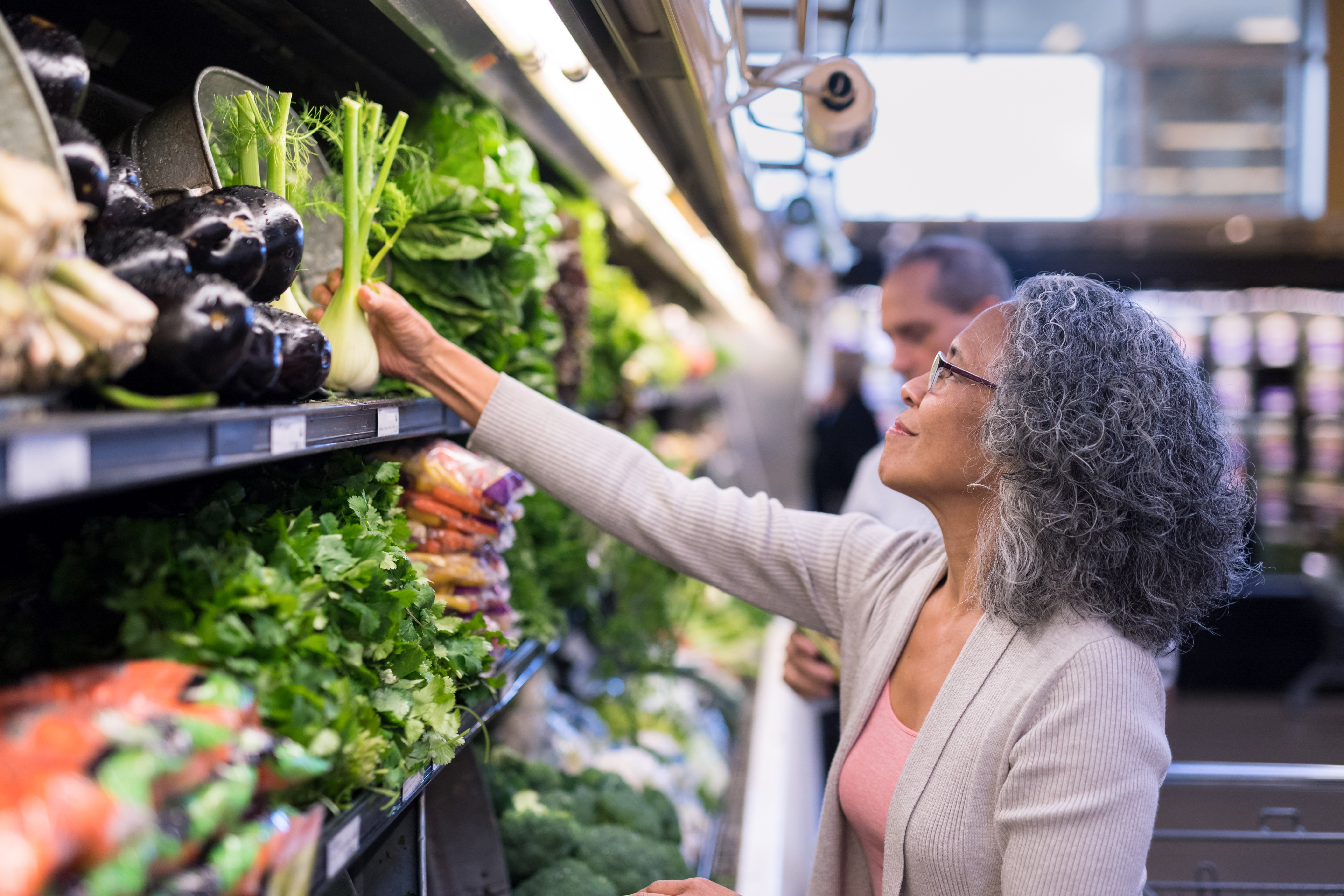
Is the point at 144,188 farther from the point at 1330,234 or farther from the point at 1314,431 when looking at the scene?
the point at 1314,431

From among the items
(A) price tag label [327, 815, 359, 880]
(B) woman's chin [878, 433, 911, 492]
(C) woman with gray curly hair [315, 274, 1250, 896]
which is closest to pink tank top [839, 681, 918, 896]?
(C) woman with gray curly hair [315, 274, 1250, 896]

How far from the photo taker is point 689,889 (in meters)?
1.49

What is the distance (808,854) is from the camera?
318cm

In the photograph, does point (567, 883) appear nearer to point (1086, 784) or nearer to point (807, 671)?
point (807, 671)

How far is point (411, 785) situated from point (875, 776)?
2.51 ft

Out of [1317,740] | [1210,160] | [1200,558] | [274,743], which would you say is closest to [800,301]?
[1210,160]

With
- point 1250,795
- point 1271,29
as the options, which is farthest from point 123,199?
point 1271,29

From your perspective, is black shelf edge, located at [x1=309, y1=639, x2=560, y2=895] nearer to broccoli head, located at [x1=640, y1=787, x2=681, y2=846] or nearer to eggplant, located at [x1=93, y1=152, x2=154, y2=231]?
eggplant, located at [x1=93, y1=152, x2=154, y2=231]

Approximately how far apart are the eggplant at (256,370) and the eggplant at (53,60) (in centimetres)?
29

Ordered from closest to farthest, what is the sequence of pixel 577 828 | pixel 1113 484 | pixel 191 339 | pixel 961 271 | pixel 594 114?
pixel 191 339 < pixel 1113 484 < pixel 594 114 < pixel 577 828 < pixel 961 271

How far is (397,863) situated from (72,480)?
1118 mm

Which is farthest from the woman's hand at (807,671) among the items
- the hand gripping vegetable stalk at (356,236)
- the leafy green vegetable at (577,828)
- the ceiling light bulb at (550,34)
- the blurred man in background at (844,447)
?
the blurred man in background at (844,447)

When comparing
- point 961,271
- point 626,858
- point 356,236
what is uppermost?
point 961,271

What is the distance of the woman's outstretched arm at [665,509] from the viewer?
170 centimetres
